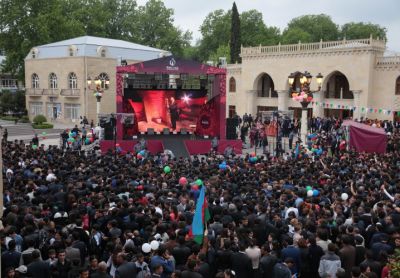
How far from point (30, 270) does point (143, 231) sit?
2413 millimetres

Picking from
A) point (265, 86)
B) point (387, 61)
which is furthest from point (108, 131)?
point (265, 86)

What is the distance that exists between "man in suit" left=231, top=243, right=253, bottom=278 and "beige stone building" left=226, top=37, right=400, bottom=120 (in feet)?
83.8

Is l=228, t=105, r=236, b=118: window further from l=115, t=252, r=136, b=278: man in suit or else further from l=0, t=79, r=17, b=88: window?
l=0, t=79, r=17, b=88: window

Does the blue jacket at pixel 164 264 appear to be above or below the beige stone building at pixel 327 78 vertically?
below

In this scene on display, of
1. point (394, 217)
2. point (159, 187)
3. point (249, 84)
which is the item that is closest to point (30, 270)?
point (159, 187)

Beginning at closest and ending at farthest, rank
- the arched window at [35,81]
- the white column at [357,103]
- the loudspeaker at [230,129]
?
1. the loudspeaker at [230,129]
2. the white column at [357,103]
3. the arched window at [35,81]

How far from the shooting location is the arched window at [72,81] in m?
44.1

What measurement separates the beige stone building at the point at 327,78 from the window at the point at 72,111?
15.7 m

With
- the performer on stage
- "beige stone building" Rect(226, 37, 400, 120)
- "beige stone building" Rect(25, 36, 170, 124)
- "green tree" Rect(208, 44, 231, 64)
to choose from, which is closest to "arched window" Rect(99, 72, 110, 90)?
"beige stone building" Rect(25, 36, 170, 124)

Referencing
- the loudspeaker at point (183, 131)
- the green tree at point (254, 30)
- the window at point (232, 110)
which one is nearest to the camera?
the loudspeaker at point (183, 131)

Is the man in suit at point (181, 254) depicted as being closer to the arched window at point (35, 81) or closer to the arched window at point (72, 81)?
the arched window at point (72, 81)

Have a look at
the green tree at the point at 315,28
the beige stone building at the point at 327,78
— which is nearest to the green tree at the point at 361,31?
the green tree at the point at 315,28

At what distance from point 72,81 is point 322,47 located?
2433 cm

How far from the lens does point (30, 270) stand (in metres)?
7.56
